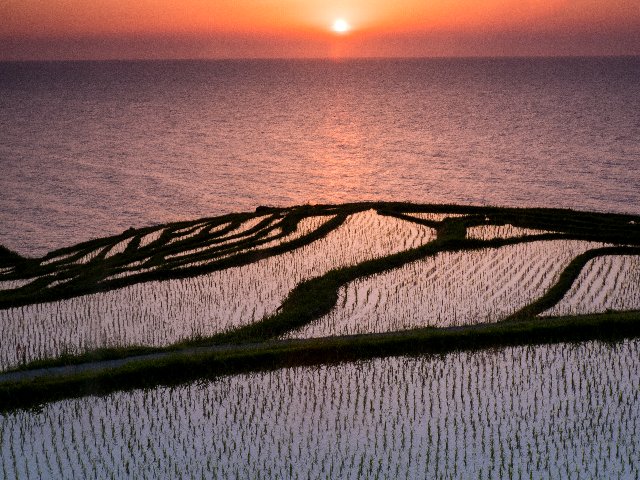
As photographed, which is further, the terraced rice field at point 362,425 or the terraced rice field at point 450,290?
the terraced rice field at point 450,290

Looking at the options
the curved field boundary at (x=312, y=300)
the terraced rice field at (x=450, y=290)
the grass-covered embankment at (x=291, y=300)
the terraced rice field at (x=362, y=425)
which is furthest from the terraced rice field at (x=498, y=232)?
the terraced rice field at (x=362, y=425)

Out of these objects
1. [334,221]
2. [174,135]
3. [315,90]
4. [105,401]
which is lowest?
[105,401]

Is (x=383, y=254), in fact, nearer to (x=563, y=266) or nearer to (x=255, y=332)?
(x=563, y=266)

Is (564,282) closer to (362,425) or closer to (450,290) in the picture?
(450,290)

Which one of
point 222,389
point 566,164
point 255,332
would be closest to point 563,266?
point 255,332

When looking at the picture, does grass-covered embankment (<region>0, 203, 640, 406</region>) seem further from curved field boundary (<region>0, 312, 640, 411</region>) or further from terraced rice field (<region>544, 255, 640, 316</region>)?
terraced rice field (<region>544, 255, 640, 316</region>)

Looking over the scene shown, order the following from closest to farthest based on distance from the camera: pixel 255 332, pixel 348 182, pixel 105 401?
pixel 105 401, pixel 255 332, pixel 348 182

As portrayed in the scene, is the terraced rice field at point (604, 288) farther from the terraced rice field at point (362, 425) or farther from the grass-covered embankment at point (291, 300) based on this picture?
the terraced rice field at point (362, 425)
